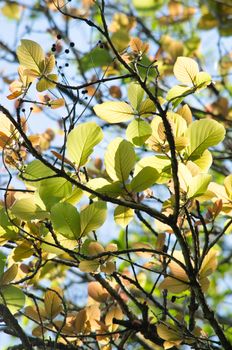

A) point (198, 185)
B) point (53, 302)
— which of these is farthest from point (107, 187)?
point (53, 302)

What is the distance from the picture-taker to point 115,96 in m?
2.24

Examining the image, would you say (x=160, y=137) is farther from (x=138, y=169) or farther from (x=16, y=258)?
(x=16, y=258)

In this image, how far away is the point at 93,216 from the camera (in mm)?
1176

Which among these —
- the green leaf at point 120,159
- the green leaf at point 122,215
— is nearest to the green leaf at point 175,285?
the green leaf at point 122,215

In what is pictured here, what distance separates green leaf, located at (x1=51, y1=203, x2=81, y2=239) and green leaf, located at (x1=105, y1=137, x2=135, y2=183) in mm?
99

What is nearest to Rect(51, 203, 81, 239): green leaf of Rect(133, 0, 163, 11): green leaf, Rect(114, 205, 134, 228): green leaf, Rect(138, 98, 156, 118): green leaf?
Rect(114, 205, 134, 228): green leaf

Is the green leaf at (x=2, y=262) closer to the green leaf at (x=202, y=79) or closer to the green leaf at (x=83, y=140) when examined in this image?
the green leaf at (x=83, y=140)

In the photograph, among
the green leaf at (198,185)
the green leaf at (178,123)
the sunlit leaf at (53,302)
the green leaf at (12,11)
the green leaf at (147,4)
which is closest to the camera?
the green leaf at (198,185)

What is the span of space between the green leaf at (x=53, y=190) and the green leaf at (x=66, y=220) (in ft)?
0.10

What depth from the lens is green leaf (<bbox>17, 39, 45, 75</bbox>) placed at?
119 cm

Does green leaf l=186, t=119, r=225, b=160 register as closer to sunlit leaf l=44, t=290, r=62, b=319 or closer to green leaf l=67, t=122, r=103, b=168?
green leaf l=67, t=122, r=103, b=168

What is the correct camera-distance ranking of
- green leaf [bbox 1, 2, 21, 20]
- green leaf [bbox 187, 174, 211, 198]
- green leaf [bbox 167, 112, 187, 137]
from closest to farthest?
green leaf [bbox 187, 174, 211, 198] < green leaf [bbox 167, 112, 187, 137] < green leaf [bbox 1, 2, 21, 20]

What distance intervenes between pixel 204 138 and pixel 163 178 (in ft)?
0.35

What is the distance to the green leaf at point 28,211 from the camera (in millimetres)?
1171
